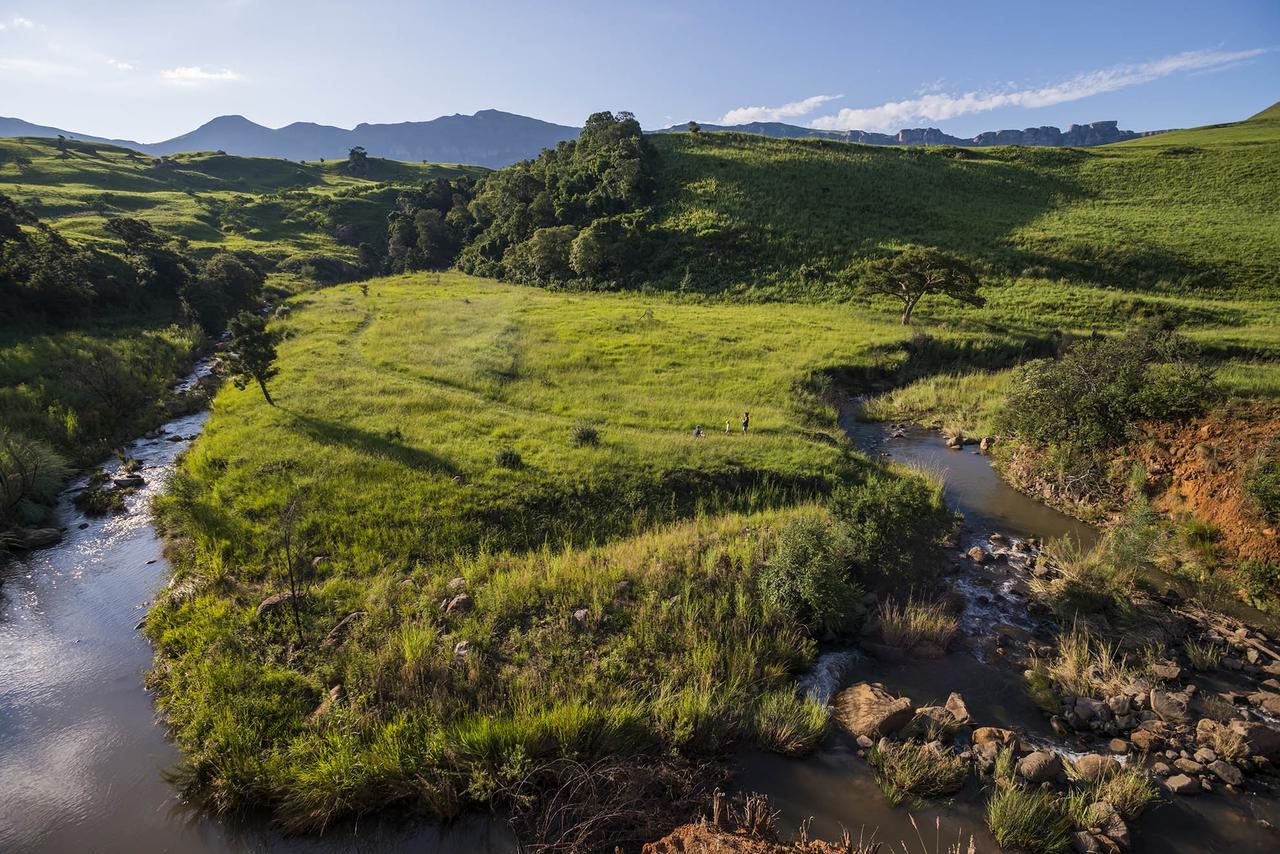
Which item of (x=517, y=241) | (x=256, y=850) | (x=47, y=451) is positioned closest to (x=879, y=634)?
(x=256, y=850)

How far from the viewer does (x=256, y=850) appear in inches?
356

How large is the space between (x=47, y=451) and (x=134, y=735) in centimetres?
1735

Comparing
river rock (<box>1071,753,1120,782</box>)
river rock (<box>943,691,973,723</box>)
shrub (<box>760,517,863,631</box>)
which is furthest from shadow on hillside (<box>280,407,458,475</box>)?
river rock (<box>1071,753,1120,782</box>)

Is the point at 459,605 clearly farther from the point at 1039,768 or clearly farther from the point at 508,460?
the point at 1039,768

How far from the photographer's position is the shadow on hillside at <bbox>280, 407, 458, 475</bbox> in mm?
20266

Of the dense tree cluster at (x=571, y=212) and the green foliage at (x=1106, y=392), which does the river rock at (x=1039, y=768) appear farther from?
the dense tree cluster at (x=571, y=212)

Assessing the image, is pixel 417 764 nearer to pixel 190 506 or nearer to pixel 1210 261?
pixel 190 506

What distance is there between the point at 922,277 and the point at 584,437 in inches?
1286

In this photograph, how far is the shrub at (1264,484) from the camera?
1487 cm

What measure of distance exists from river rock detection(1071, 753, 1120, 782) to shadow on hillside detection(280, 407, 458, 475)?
18.2 metres

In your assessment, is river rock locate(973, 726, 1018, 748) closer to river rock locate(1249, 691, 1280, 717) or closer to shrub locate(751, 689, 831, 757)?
shrub locate(751, 689, 831, 757)

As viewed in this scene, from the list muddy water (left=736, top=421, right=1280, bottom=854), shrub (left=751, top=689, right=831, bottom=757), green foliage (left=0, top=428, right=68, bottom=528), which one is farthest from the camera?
green foliage (left=0, top=428, right=68, bottom=528)

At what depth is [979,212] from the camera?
221 feet

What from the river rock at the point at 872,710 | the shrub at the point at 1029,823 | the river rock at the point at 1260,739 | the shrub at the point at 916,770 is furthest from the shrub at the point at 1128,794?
the river rock at the point at 872,710
